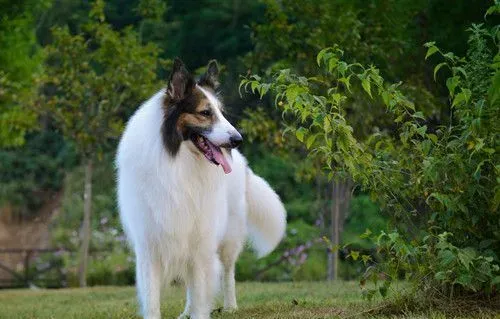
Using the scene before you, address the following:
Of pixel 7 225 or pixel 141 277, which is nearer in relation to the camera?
pixel 141 277

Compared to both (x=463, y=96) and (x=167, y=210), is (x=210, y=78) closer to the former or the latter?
(x=167, y=210)

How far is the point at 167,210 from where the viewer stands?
648 cm

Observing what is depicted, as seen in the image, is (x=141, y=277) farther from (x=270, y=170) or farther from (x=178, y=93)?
(x=270, y=170)

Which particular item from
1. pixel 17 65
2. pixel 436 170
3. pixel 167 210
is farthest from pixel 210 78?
pixel 17 65

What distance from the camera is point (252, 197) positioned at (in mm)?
8234

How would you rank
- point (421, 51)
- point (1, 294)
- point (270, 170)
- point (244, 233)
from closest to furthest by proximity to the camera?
1. point (244, 233)
2. point (421, 51)
3. point (1, 294)
4. point (270, 170)

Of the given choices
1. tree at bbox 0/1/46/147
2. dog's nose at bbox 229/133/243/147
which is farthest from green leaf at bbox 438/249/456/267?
tree at bbox 0/1/46/147

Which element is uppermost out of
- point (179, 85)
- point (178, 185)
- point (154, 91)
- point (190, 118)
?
point (154, 91)

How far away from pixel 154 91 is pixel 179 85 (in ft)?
29.8

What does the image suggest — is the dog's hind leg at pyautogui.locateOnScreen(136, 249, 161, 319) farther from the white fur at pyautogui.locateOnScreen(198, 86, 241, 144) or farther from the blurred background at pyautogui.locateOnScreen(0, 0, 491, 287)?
the blurred background at pyautogui.locateOnScreen(0, 0, 491, 287)

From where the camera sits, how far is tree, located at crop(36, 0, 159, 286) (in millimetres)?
15148

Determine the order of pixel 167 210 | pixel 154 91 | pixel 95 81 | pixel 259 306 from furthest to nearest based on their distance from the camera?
1. pixel 154 91
2. pixel 95 81
3. pixel 259 306
4. pixel 167 210

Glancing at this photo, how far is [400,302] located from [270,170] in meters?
17.6

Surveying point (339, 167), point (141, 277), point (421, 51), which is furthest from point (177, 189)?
point (421, 51)
